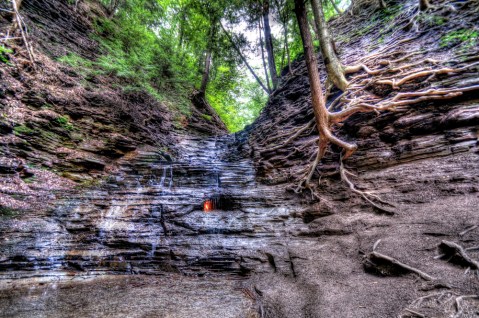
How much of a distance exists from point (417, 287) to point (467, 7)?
28.4 feet

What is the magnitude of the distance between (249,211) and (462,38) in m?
7.57

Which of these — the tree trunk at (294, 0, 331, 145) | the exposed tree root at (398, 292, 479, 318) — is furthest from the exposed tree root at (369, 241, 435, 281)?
the tree trunk at (294, 0, 331, 145)

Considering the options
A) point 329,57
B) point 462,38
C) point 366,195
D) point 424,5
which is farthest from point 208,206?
point 424,5

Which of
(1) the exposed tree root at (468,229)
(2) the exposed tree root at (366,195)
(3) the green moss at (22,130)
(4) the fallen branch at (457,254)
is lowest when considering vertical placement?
(4) the fallen branch at (457,254)

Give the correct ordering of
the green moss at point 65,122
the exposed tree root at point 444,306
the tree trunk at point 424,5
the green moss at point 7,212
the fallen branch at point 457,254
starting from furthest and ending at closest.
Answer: the tree trunk at point 424,5 → the green moss at point 65,122 → the green moss at point 7,212 → the fallen branch at point 457,254 → the exposed tree root at point 444,306

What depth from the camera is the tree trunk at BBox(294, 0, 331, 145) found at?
5.26 metres

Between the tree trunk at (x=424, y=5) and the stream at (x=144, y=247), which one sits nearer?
the stream at (x=144, y=247)

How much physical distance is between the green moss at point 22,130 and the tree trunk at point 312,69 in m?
7.74

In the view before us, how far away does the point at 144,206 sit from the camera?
629 centimetres

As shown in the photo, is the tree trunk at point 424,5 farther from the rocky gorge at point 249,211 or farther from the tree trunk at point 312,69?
the tree trunk at point 312,69

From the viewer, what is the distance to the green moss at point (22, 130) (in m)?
5.70

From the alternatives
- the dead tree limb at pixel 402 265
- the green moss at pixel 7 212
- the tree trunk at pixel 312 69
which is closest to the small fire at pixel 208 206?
the tree trunk at pixel 312 69

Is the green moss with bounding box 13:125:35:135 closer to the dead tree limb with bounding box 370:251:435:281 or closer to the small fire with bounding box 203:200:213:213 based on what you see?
the small fire with bounding box 203:200:213:213

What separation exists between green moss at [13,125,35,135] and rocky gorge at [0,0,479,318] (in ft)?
0.09
